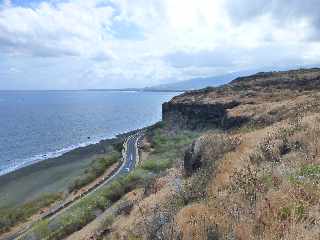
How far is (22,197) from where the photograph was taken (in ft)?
179

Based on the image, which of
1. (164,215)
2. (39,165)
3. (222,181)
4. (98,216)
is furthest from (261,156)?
(39,165)

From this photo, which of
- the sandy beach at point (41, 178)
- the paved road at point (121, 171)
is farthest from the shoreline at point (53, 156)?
the paved road at point (121, 171)

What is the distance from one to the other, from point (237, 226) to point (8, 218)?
116 feet

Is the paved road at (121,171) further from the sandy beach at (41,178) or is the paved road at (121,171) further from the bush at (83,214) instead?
the sandy beach at (41,178)

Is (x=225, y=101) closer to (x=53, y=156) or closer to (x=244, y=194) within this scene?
(x=53, y=156)

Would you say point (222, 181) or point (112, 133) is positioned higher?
point (222, 181)

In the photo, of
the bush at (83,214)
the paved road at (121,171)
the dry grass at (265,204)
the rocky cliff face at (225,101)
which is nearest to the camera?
the dry grass at (265,204)

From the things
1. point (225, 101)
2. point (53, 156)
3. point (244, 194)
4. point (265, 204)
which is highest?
point (265, 204)

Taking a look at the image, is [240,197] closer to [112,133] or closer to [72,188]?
[72,188]

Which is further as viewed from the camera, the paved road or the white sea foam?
the white sea foam

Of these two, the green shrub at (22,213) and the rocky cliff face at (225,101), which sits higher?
the rocky cliff face at (225,101)

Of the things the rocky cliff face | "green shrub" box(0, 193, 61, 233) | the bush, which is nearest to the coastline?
"green shrub" box(0, 193, 61, 233)

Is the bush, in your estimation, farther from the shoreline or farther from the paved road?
the shoreline

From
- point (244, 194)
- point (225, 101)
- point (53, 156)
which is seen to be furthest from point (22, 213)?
point (53, 156)
